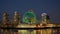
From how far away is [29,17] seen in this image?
5.46 ft

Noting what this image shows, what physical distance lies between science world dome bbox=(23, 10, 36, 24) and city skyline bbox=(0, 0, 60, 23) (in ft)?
0.13

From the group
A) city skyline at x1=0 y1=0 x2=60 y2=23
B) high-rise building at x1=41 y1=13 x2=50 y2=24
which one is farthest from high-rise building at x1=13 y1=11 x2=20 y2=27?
high-rise building at x1=41 y1=13 x2=50 y2=24

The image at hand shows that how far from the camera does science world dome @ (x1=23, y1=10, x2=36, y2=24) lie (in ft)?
5.43

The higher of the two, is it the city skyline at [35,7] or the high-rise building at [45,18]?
the city skyline at [35,7]

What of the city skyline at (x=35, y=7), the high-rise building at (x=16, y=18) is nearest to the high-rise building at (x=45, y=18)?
the city skyline at (x=35, y=7)

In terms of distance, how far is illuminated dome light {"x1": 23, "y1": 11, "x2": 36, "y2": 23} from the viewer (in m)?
1.66

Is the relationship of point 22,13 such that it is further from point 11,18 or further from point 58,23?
point 58,23

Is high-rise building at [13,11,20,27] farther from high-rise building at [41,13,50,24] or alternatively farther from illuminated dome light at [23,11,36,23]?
high-rise building at [41,13,50,24]

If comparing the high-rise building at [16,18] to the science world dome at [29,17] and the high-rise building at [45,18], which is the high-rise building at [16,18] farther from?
the high-rise building at [45,18]

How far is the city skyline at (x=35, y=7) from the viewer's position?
1.68 m

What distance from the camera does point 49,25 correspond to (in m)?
1.62

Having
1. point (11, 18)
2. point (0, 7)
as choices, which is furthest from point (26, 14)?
point (0, 7)

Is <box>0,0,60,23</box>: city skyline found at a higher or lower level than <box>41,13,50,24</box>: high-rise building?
higher

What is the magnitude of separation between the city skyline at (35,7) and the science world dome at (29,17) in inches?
1.5
